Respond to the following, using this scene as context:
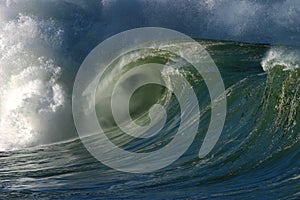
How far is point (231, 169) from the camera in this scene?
6906mm

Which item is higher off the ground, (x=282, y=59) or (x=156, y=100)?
(x=156, y=100)

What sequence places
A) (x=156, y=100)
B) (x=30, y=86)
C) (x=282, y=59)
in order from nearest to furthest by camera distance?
(x=282, y=59) < (x=156, y=100) < (x=30, y=86)

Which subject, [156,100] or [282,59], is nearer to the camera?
[282,59]

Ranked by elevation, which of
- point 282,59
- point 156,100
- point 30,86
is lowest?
point 282,59

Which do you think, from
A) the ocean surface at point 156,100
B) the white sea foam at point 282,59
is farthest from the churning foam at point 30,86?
the white sea foam at point 282,59

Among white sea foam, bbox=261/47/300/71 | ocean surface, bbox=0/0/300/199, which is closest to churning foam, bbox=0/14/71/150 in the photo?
ocean surface, bbox=0/0/300/199

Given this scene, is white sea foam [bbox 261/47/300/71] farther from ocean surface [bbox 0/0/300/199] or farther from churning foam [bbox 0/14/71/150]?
churning foam [bbox 0/14/71/150]

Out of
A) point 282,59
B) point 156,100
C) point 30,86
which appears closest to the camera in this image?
point 282,59

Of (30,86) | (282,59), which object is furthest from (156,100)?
(30,86)

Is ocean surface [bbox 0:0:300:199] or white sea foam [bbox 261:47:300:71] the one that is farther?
white sea foam [bbox 261:47:300:71]

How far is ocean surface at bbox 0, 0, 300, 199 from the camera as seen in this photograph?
6547 mm

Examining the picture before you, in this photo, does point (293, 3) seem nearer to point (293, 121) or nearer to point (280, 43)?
point (280, 43)

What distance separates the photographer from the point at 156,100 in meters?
11.4

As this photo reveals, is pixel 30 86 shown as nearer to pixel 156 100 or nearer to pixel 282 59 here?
pixel 156 100
